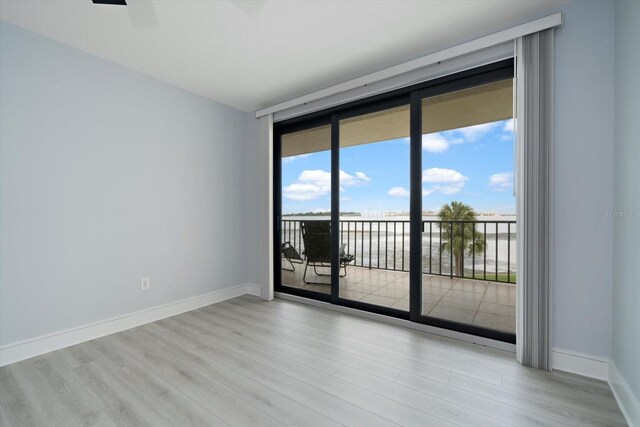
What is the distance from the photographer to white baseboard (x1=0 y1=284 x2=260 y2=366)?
203cm

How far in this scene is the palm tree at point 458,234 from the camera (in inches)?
155

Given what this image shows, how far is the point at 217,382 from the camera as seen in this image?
1.77 metres

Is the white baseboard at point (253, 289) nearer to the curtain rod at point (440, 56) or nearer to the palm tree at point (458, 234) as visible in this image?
the curtain rod at point (440, 56)

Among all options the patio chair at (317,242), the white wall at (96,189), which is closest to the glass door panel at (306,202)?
the patio chair at (317,242)

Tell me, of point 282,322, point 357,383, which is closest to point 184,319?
point 282,322

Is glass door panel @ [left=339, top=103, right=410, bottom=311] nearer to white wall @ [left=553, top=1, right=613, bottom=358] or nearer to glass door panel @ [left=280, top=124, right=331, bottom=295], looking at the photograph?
glass door panel @ [left=280, top=124, right=331, bottom=295]

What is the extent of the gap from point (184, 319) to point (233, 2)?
9.41 ft

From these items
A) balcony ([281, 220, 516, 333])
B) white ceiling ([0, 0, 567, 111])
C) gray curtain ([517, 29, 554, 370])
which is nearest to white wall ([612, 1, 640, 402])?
gray curtain ([517, 29, 554, 370])

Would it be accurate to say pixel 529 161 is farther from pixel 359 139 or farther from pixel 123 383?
pixel 123 383

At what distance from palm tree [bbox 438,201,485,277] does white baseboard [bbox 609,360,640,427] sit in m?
2.42

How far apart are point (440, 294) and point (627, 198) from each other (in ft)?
7.64

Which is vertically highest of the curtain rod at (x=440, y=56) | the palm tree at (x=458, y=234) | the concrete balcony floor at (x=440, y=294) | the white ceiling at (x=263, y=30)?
the white ceiling at (x=263, y=30)

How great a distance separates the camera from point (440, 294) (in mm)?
3553

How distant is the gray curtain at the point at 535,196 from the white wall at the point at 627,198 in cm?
31
